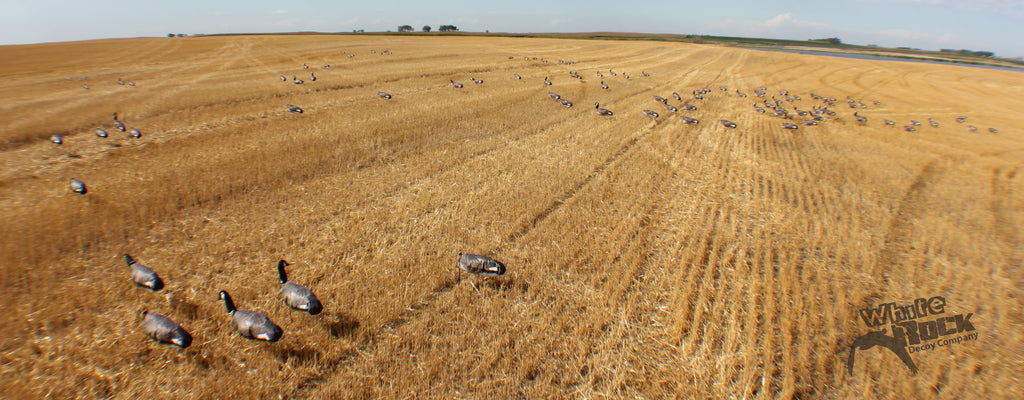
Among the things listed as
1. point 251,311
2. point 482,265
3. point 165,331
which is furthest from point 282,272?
point 482,265

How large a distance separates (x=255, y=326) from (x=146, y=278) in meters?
2.38

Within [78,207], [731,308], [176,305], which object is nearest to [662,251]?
[731,308]

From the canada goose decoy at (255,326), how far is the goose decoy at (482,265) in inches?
104

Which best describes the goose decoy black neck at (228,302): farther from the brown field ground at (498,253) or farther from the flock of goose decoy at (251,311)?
the brown field ground at (498,253)

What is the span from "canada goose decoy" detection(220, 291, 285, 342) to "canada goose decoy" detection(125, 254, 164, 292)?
149cm

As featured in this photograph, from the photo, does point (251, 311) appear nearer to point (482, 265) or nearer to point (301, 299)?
→ point (301, 299)

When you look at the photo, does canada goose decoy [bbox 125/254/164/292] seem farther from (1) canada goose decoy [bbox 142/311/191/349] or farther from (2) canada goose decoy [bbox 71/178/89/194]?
(2) canada goose decoy [bbox 71/178/89/194]

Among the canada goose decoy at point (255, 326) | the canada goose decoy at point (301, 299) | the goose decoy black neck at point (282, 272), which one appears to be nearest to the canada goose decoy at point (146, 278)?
the canada goose decoy at point (255, 326)

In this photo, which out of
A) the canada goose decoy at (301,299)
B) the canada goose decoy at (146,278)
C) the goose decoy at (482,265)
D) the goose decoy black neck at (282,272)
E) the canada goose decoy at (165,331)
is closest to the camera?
the canada goose decoy at (165,331)

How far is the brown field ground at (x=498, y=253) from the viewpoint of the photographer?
4484 millimetres

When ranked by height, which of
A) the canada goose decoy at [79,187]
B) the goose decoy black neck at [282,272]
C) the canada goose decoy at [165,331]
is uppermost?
the canada goose decoy at [79,187]

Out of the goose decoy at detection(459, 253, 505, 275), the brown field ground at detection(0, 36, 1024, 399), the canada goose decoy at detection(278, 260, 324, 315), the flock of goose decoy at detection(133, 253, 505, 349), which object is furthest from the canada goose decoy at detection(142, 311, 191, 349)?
the goose decoy at detection(459, 253, 505, 275)

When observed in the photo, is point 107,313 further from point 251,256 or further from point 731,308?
point 731,308

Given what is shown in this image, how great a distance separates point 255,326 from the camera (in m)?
4.55
